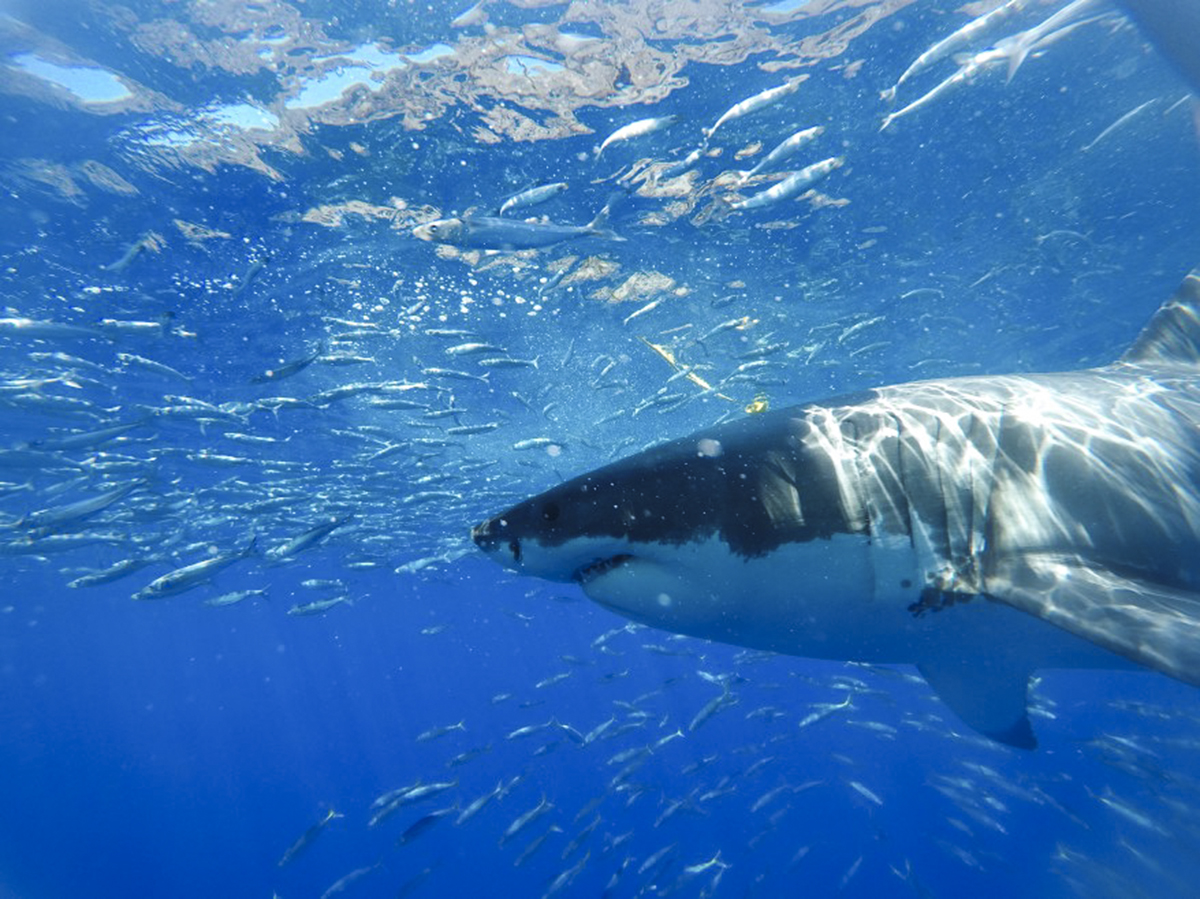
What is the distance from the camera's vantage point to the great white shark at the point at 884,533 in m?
2.67

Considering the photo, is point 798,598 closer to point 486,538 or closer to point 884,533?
point 884,533

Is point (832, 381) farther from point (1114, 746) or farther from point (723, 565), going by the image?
point (723, 565)

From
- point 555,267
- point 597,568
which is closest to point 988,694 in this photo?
point 597,568

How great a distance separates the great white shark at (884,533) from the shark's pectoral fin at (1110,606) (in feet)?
0.03

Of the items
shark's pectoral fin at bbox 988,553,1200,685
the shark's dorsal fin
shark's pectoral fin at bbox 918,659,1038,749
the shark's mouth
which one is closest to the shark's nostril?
the shark's mouth

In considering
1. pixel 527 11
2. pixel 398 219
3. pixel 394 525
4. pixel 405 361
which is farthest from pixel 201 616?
pixel 527 11

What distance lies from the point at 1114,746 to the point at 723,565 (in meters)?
10.6

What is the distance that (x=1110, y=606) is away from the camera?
230 centimetres

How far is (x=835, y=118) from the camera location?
9.27 metres

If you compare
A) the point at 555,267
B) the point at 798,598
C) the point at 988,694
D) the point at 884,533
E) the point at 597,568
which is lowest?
the point at 988,694

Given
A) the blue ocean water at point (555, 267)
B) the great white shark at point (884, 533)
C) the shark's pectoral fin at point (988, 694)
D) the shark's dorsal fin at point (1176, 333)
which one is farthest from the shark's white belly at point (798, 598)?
the blue ocean water at point (555, 267)

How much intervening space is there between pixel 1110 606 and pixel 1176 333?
147 inches

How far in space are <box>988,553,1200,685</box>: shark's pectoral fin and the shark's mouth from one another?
1593 mm

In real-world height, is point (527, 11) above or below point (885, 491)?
above
